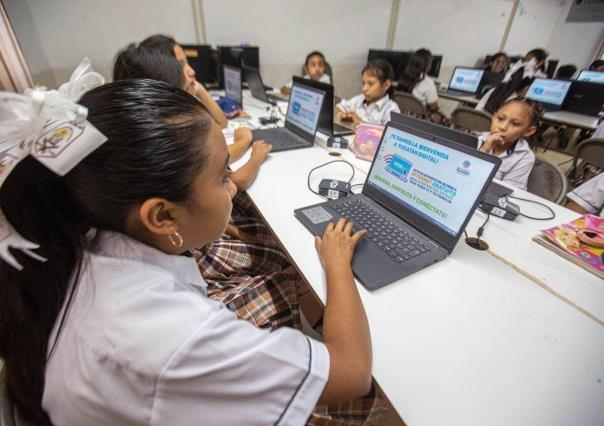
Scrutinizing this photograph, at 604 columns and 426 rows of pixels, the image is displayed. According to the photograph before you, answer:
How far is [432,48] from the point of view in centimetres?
501

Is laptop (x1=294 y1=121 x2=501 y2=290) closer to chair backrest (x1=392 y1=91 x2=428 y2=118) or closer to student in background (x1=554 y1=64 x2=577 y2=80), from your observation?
chair backrest (x1=392 y1=91 x2=428 y2=118)

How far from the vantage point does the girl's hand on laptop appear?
699 mm

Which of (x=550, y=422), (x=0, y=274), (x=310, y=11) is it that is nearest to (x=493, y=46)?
(x=310, y=11)

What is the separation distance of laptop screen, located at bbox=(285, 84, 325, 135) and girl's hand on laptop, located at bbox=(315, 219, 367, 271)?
903 millimetres

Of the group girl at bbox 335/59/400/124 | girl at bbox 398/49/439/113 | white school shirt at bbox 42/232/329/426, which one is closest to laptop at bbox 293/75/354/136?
girl at bbox 335/59/400/124

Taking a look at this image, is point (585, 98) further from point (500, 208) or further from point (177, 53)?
point (177, 53)

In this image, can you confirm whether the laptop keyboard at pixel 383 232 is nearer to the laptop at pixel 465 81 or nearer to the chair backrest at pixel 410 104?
the chair backrest at pixel 410 104

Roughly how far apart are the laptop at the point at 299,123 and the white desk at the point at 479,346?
0.91 m

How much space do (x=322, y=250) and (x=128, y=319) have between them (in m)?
0.48

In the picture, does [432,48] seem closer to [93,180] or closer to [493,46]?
[493,46]

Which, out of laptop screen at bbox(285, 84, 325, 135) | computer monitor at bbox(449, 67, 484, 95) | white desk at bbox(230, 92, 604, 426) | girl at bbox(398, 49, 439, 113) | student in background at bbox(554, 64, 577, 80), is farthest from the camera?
student in background at bbox(554, 64, 577, 80)

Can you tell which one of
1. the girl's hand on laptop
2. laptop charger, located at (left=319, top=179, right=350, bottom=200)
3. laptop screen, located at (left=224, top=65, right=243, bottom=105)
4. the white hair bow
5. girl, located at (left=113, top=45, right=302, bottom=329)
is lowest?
girl, located at (left=113, top=45, right=302, bottom=329)

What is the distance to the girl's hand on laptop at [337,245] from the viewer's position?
699 mm

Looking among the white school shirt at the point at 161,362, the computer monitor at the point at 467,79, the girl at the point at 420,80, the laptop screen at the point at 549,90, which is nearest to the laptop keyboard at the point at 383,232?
the white school shirt at the point at 161,362
